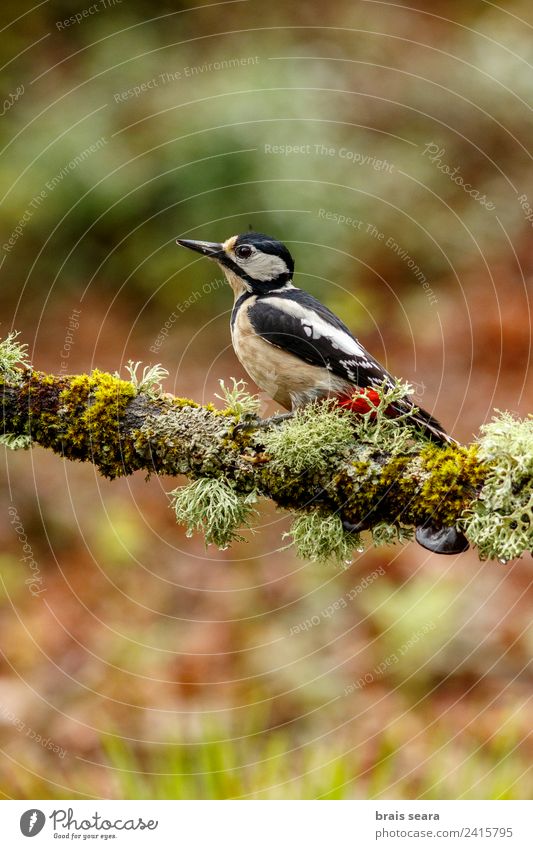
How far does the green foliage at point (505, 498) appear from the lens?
8.05 ft

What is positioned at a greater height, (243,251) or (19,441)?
(243,251)

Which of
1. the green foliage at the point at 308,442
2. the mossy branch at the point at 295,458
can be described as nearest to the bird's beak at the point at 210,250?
the mossy branch at the point at 295,458

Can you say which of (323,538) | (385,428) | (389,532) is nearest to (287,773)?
(323,538)

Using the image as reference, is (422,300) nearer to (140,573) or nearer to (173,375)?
(173,375)

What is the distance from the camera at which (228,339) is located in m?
8.62

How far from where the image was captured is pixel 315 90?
28.9ft

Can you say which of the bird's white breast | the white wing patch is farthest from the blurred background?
the white wing patch

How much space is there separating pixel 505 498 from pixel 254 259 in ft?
5.21

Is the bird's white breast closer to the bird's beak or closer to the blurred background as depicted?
the bird's beak

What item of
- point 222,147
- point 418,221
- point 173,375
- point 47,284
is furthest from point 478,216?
point 47,284

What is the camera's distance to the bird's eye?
351 cm

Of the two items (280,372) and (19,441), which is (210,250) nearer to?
(280,372)

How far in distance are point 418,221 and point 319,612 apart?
4.72 metres

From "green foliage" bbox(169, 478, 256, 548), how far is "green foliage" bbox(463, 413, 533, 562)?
2.39 feet
